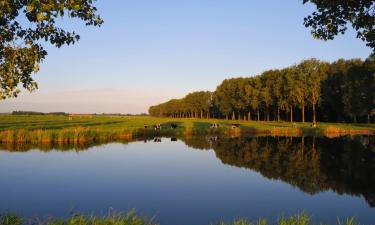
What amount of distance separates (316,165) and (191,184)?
12.6 metres

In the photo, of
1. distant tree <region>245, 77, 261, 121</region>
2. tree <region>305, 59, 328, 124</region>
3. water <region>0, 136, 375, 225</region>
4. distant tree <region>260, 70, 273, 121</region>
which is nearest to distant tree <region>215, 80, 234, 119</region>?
distant tree <region>245, 77, 261, 121</region>

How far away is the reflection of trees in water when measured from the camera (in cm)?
2206

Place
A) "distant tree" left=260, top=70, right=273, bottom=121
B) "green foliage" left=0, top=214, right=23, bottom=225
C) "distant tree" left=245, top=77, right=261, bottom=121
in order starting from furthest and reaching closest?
1. "distant tree" left=245, top=77, right=261, bottom=121
2. "distant tree" left=260, top=70, right=273, bottom=121
3. "green foliage" left=0, top=214, right=23, bottom=225

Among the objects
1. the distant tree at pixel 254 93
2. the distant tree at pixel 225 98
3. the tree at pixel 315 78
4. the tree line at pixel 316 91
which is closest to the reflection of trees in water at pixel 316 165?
the tree line at pixel 316 91

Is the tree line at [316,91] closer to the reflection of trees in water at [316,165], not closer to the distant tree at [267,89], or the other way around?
the distant tree at [267,89]

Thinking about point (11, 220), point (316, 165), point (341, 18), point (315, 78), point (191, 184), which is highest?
point (315, 78)

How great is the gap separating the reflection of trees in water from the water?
0.22 ft

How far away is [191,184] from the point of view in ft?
75.5

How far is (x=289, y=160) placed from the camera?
33094mm

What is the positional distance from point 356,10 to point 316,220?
840 cm

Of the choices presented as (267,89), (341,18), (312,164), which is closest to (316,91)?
(267,89)

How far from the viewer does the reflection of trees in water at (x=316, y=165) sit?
869 inches

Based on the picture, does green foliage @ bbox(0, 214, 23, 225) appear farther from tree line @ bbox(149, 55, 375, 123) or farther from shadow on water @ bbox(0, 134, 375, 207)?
tree line @ bbox(149, 55, 375, 123)

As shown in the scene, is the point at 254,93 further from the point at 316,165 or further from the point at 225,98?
the point at 316,165
